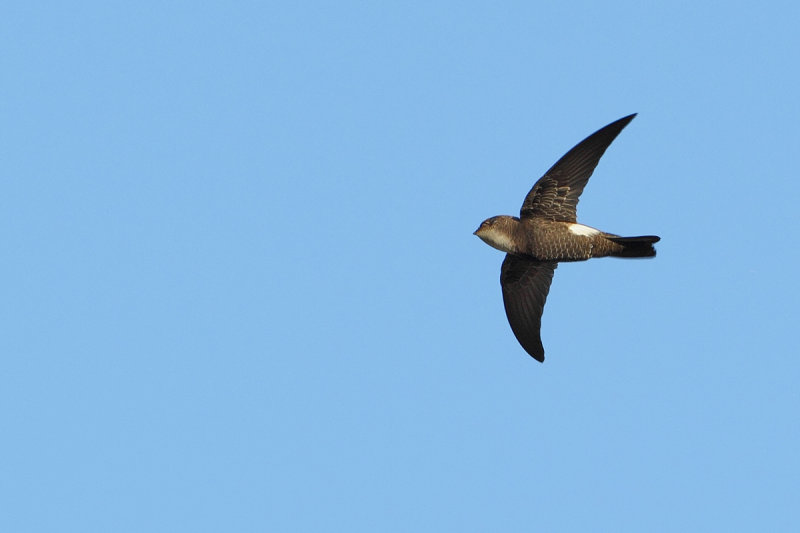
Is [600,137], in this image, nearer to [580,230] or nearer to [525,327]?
[580,230]

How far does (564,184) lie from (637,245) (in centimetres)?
123

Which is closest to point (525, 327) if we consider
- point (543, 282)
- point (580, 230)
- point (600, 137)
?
point (543, 282)

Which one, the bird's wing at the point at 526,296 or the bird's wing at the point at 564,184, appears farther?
the bird's wing at the point at 526,296

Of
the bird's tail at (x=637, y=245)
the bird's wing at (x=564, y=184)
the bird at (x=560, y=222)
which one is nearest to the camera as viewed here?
the bird's tail at (x=637, y=245)

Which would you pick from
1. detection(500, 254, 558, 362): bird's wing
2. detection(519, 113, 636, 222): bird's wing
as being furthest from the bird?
detection(500, 254, 558, 362): bird's wing

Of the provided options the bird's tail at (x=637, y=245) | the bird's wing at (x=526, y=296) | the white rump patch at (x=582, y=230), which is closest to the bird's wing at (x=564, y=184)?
the white rump patch at (x=582, y=230)

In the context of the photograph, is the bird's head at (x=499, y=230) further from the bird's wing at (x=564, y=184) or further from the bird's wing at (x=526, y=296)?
the bird's wing at (x=526, y=296)

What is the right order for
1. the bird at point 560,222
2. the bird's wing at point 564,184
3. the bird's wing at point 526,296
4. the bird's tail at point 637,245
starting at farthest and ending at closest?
the bird's wing at point 526,296 < the bird's wing at point 564,184 < the bird at point 560,222 < the bird's tail at point 637,245

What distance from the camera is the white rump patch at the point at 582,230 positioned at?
12328 millimetres

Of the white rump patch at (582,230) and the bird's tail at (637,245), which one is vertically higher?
the white rump patch at (582,230)

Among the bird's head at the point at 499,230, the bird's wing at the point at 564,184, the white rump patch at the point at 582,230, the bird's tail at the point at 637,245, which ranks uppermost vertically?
the bird's wing at the point at 564,184

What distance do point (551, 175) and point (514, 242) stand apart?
969mm

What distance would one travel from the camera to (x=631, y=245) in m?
12.1

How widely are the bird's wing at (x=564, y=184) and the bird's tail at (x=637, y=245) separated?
29.5 inches
